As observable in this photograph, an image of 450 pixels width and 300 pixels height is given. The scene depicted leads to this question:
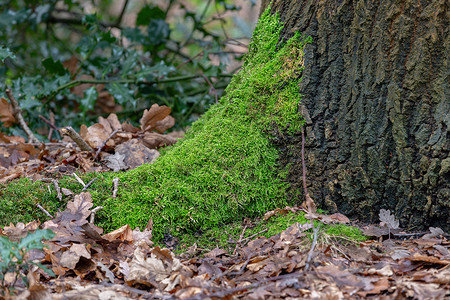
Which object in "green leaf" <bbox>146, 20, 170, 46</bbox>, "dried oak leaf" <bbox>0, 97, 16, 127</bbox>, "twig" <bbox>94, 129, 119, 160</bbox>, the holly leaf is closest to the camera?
the holly leaf

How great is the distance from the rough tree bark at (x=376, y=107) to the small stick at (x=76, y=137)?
155cm

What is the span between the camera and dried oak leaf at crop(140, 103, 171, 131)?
3369mm

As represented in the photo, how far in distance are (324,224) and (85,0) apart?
6.51m

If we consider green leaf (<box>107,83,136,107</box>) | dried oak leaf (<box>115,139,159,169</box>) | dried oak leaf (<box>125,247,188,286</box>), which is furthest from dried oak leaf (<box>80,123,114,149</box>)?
dried oak leaf (<box>125,247,188,286</box>)

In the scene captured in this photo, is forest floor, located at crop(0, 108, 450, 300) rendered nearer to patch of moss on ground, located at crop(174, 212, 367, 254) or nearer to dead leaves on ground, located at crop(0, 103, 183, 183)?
patch of moss on ground, located at crop(174, 212, 367, 254)

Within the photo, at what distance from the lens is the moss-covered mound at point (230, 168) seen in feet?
7.27

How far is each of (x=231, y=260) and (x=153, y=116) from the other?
1825 mm

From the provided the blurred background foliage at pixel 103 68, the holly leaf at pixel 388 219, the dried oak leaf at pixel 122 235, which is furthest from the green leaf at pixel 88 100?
the holly leaf at pixel 388 219

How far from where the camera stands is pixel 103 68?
4.47 metres

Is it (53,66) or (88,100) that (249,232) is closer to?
(88,100)

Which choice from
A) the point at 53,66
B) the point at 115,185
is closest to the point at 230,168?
the point at 115,185

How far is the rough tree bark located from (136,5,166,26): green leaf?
311 centimetres

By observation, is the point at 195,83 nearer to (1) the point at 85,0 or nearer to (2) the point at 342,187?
(1) the point at 85,0

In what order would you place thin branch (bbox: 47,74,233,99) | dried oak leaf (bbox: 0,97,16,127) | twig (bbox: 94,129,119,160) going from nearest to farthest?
twig (bbox: 94,129,119,160)
dried oak leaf (bbox: 0,97,16,127)
thin branch (bbox: 47,74,233,99)
